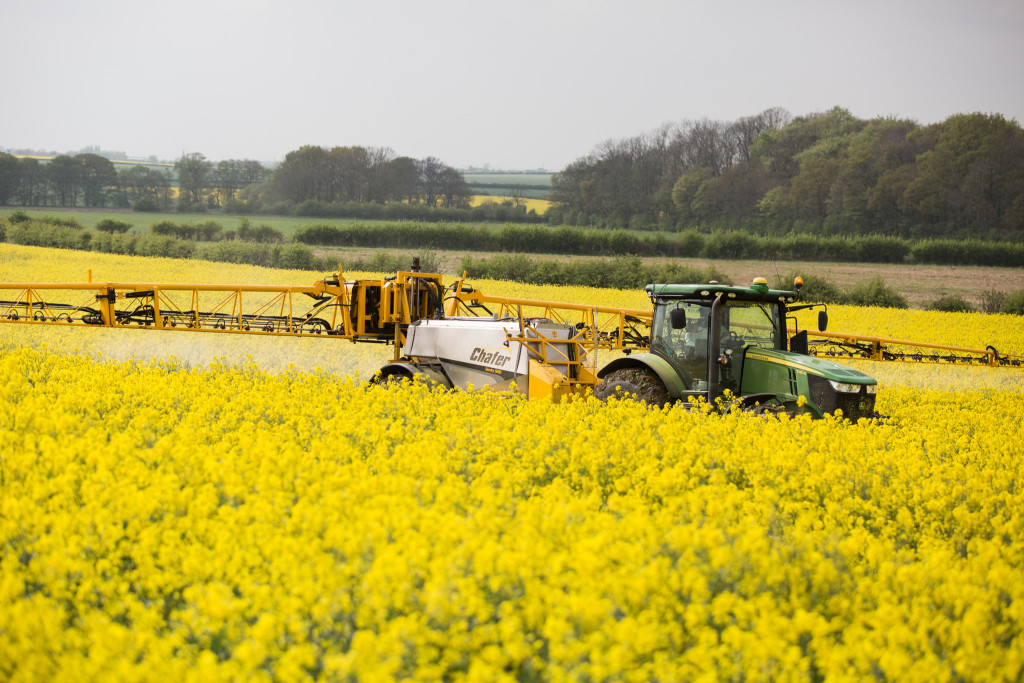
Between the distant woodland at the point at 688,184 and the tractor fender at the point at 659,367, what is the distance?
36.0 metres

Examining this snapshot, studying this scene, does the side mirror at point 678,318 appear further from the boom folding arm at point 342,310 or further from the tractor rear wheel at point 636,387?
the boom folding arm at point 342,310

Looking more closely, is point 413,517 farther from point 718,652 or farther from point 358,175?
point 358,175

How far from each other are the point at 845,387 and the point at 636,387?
2.13 m

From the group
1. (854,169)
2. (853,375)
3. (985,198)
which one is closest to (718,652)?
(853,375)

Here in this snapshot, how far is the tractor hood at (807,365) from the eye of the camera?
7605 millimetres

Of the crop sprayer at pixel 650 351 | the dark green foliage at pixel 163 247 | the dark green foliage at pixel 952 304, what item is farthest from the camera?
the dark green foliage at pixel 163 247

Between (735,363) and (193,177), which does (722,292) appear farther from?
(193,177)

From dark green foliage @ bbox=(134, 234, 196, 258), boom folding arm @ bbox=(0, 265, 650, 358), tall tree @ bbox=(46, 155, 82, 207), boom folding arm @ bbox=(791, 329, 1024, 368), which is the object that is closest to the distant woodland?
tall tree @ bbox=(46, 155, 82, 207)

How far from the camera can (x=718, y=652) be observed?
2924 millimetres

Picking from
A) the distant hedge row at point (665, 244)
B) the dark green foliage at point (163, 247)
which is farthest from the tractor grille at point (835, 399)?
the dark green foliage at point (163, 247)

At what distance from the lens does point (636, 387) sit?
27.3ft

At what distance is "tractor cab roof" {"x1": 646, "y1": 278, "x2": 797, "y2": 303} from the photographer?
321 inches

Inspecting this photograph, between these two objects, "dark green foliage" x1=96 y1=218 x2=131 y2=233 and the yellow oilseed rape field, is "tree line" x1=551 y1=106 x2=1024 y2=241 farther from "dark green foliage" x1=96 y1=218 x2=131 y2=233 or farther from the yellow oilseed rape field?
the yellow oilseed rape field

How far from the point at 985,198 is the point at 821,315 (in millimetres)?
38083
